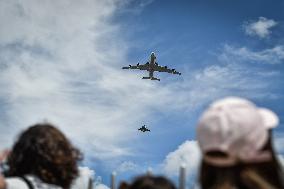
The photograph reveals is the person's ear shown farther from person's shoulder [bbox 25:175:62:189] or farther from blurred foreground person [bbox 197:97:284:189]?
person's shoulder [bbox 25:175:62:189]

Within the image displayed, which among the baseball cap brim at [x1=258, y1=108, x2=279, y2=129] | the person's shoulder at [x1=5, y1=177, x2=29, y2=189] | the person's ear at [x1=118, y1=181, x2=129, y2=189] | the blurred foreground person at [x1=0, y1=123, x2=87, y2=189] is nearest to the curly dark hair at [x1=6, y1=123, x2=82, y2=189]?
the blurred foreground person at [x1=0, y1=123, x2=87, y2=189]

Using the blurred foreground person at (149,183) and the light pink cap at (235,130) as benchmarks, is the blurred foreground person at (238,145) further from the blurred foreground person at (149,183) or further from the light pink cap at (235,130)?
the blurred foreground person at (149,183)

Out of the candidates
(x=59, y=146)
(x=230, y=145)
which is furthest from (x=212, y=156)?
(x=59, y=146)

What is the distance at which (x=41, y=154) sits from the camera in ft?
14.5

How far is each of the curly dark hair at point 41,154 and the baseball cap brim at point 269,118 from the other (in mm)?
2262

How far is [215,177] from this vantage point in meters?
2.68

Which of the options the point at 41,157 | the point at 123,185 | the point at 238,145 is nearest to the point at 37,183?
the point at 41,157

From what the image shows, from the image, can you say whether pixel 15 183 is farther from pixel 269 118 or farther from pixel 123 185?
pixel 269 118

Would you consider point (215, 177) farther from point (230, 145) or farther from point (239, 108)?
point (239, 108)

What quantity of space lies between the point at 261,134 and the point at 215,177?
0.35m

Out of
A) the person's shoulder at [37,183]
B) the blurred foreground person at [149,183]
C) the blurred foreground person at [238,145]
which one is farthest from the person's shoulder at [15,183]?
the blurred foreground person at [238,145]

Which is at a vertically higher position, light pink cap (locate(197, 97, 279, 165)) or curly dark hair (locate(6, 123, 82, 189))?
curly dark hair (locate(6, 123, 82, 189))

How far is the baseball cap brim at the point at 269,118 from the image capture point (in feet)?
8.62

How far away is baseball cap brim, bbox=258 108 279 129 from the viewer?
8.62 ft
